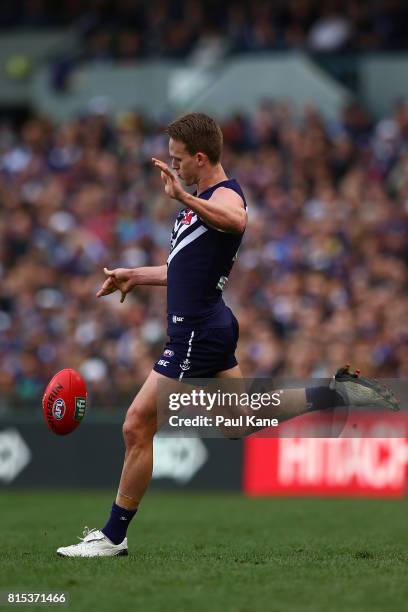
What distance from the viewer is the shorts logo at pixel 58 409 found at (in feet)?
24.8

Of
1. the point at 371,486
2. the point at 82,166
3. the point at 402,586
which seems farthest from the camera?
the point at 82,166

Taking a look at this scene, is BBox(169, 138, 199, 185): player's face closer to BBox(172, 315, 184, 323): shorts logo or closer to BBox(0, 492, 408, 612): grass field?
BBox(172, 315, 184, 323): shorts logo

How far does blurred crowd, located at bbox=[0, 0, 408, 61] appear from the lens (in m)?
21.0

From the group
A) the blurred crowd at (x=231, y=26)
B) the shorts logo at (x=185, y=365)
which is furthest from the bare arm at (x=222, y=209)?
the blurred crowd at (x=231, y=26)

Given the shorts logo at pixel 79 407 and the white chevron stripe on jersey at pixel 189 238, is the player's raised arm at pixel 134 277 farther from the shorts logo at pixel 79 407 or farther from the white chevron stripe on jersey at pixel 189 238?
the shorts logo at pixel 79 407

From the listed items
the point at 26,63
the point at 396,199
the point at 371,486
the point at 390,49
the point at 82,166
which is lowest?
the point at 371,486

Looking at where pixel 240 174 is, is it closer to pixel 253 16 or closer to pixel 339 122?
pixel 339 122

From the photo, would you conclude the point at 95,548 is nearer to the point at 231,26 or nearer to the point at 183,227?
the point at 183,227

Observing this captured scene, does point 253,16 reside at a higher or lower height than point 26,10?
lower

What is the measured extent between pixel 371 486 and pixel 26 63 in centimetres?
1408

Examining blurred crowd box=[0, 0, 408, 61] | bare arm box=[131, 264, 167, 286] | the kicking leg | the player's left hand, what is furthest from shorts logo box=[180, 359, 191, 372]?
blurred crowd box=[0, 0, 408, 61]

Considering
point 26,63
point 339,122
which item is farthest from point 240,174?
point 26,63

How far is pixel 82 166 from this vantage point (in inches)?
793

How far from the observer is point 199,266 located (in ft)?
24.2
